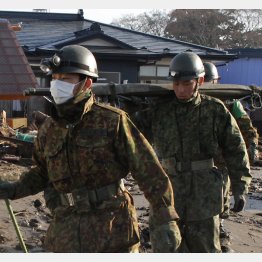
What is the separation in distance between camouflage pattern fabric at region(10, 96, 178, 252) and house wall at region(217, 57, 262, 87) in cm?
2439

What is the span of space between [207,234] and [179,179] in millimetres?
494

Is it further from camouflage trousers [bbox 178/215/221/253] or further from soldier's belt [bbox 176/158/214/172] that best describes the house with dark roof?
camouflage trousers [bbox 178/215/221/253]

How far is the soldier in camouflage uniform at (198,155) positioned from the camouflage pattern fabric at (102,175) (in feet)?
5.07

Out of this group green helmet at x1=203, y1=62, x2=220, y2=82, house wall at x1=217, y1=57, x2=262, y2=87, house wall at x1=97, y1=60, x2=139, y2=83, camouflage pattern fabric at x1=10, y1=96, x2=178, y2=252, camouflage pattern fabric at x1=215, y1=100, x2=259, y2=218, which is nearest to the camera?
camouflage pattern fabric at x1=10, y1=96, x2=178, y2=252

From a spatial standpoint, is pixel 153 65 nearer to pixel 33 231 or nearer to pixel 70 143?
pixel 33 231

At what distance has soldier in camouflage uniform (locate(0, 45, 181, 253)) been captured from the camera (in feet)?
10.7

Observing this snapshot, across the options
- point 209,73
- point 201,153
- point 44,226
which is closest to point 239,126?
point 209,73

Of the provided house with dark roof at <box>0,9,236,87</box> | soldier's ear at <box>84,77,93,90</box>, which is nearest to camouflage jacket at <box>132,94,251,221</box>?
soldier's ear at <box>84,77,93,90</box>

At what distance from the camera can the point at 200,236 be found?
190 inches

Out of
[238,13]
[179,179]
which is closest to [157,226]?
[179,179]

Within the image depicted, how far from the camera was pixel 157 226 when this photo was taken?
3.19 metres

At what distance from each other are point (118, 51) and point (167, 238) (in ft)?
54.9

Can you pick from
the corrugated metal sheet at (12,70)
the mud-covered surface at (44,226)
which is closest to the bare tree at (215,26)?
the mud-covered surface at (44,226)

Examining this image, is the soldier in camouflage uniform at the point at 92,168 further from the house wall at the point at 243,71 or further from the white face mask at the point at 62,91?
the house wall at the point at 243,71
